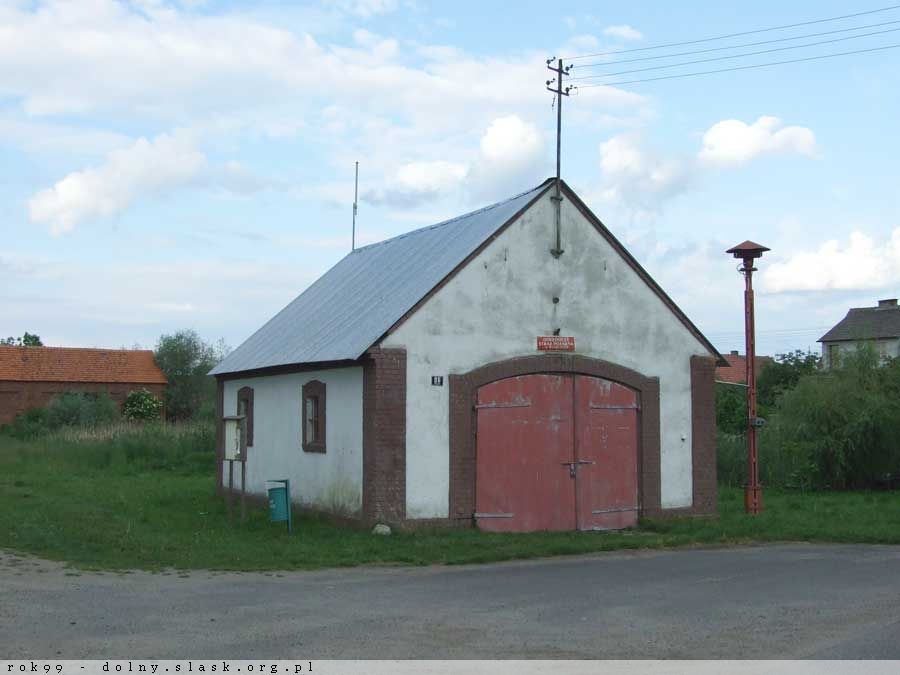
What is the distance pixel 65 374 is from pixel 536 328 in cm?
5291

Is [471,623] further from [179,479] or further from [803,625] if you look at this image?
[179,479]

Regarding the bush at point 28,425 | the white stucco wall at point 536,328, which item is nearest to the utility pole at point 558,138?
the white stucco wall at point 536,328

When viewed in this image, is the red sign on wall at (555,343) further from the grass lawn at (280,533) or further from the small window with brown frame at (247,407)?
the small window with brown frame at (247,407)

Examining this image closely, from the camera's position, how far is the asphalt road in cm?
877

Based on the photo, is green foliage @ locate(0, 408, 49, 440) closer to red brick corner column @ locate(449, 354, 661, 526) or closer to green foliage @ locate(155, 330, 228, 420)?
green foliage @ locate(155, 330, 228, 420)

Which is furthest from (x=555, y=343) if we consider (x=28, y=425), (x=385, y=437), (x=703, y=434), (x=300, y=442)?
(x=28, y=425)

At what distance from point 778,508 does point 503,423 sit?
760 cm

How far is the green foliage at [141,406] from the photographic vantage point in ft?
204

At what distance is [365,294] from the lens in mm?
21562

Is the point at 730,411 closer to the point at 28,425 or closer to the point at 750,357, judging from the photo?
the point at 750,357

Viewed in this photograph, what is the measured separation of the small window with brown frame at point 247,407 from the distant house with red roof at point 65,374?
1700 inches

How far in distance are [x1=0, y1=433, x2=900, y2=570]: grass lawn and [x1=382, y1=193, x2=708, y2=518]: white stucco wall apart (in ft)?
4.05

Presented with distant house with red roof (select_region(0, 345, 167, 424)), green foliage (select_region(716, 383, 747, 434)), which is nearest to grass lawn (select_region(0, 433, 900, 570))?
green foliage (select_region(716, 383, 747, 434))


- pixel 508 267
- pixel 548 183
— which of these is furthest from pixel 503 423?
pixel 548 183
